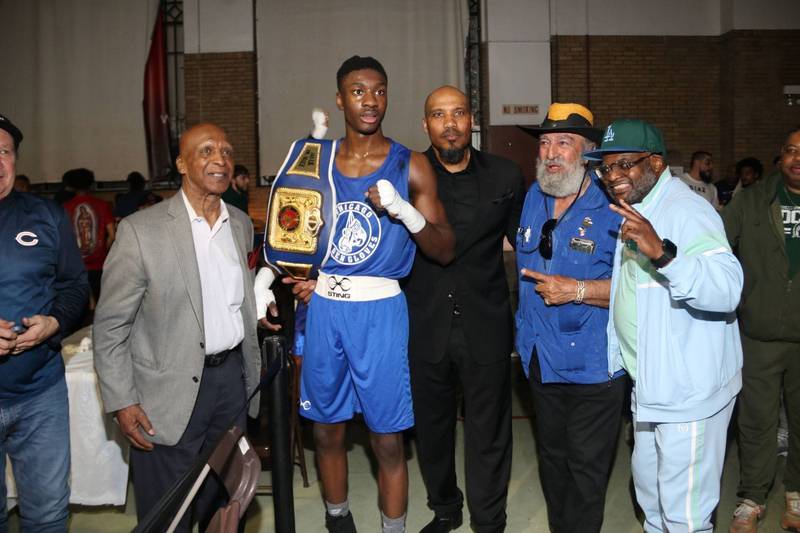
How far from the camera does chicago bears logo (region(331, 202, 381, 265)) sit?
283cm

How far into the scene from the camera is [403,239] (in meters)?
2.88

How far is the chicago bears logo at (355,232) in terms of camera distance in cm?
283

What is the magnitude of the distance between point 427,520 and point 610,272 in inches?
64.9

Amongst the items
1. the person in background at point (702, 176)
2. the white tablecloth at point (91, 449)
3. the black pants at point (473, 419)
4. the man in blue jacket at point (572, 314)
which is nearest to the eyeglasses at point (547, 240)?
the man in blue jacket at point (572, 314)

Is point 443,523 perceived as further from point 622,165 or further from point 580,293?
point 622,165

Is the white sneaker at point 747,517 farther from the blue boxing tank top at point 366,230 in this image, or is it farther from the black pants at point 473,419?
the blue boxing tank top at point 366,230

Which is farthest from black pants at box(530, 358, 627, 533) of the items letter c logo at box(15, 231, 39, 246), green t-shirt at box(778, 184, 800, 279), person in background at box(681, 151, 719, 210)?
person in background at box(681, 151, 719, 210)

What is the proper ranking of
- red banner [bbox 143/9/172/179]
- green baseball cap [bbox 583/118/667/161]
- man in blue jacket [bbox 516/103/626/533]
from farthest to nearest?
red banner [bbox 143/9/172/179], man in blue jacket [bbox 516/103/626/533], green baseball cap [bbox 583/118/667/161]

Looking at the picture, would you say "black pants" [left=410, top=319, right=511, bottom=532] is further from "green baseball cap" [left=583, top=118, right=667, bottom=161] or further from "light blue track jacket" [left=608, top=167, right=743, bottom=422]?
"green baseball cap" [left=583, top=118, right=667, bottom=161]

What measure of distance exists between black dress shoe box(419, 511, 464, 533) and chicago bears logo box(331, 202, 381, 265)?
1404 millimetres

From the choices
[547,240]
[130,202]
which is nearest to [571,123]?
[547,240]

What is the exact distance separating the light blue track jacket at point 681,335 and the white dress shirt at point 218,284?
1471 mm

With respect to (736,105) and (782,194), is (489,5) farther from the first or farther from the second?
(782,194)

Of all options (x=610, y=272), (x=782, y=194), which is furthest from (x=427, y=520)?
(x=782, y=194)
